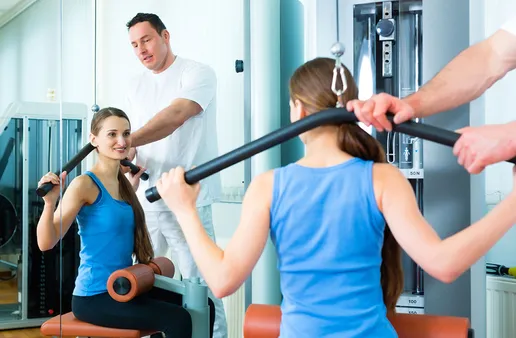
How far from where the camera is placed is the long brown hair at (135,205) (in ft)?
5.16

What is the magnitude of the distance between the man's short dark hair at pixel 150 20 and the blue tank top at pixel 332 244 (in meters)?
0.76

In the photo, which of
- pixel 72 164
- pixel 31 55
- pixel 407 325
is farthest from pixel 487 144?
pixel 31 55

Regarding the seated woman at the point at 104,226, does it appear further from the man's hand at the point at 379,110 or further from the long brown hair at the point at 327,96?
the man's hand at the point at 379,110

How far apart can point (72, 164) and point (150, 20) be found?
456 millimetres

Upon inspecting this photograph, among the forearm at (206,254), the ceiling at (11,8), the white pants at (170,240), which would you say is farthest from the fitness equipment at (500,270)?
the ceiling at (11,8)

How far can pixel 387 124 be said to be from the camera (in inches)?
45.8

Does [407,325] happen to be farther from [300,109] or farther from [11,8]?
[11,8]

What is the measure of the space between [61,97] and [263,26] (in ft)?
2.96

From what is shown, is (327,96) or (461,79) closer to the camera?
(327,96)

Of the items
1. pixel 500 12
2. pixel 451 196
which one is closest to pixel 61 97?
pixel 451 196

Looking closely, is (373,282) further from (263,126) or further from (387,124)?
(263,126)

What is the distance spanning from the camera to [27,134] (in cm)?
157

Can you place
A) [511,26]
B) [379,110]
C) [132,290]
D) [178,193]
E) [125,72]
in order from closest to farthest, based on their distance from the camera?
[379,110] < [178,193] < [511,26] < [132,290] < [125,72]

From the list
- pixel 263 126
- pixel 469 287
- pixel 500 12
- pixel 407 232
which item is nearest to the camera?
pixel 407 232
